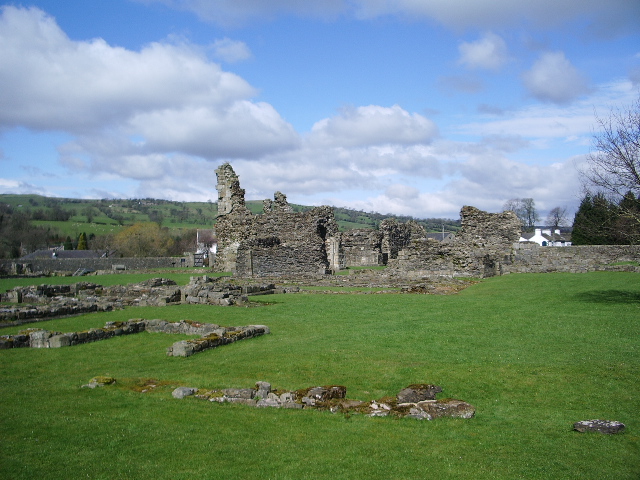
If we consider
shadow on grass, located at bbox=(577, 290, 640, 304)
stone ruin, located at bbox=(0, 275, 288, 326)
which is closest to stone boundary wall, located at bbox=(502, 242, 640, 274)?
shadow on grass, located at bbox=(577, 290, 640, 304)

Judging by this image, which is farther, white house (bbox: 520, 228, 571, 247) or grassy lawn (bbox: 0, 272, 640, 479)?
white house (bbox: 520, 228, 571, 247)

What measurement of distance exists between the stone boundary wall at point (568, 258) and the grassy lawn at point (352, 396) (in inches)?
631

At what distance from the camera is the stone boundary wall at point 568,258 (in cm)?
3009

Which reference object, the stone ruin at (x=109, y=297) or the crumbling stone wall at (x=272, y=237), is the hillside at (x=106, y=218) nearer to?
the crumbling stone wall at (x=272, y=237)

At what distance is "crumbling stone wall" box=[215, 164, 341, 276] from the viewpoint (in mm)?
32344

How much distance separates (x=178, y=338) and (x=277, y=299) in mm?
8908

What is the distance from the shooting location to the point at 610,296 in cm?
1647

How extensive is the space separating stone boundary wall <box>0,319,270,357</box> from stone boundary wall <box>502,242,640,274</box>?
21.6 metres

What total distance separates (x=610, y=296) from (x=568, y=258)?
1956 centimetres

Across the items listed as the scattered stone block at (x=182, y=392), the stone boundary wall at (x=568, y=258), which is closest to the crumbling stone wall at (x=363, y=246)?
the stone boundary wall at (x=568, y=258)

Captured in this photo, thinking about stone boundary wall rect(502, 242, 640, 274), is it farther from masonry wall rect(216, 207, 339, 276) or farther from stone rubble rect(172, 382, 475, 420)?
stone rubble rect(172, 382, 475, 420)

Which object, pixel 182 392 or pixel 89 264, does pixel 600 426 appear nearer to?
pixel 182 392

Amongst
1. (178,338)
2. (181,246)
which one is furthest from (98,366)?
(181,246)

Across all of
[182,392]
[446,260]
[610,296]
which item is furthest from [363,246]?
[182,392]
